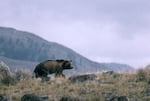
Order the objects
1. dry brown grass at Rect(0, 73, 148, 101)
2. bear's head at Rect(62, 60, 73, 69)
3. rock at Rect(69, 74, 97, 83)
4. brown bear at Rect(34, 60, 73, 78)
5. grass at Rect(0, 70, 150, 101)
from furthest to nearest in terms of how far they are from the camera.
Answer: bear's head at Rect(62, 60, 73, 69) < brown bear at Rect(34, 60, 73, 78) < rock at Rect(69, 74, 97, 83) < dry brown grass at Rect(0, 73, 148, 101) < grass at Rect(0, 70, 150, 101)

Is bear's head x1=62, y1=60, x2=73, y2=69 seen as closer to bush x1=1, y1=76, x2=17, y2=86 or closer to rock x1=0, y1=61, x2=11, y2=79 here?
rock x1=0, y1=61, x2=11, y2=79

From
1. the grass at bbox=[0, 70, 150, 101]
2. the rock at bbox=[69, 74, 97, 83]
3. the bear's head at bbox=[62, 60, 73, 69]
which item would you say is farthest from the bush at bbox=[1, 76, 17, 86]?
the bear's head at bbox=[62, 60, 73, 69]

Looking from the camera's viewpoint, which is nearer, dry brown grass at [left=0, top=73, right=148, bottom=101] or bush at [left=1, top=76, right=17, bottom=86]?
dry brown grass at [left=0, top=73, right=148, bottom=101]

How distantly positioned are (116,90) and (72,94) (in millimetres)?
2116

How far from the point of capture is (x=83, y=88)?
86.1ft

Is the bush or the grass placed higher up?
the bush

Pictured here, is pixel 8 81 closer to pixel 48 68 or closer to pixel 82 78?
pixel 82 78

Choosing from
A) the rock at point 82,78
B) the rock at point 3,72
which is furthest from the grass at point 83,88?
the rock at point 3,72

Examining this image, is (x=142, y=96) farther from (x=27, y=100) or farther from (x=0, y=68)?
(x=0, y=68)

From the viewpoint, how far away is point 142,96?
23.7 m

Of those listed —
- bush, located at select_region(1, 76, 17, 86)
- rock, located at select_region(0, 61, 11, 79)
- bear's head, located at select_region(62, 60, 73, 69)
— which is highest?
bear's head, located at select_region(62, 60, 73, 69)

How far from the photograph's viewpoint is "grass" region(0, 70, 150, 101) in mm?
24562

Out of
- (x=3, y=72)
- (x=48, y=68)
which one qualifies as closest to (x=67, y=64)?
(x=48, y=68)

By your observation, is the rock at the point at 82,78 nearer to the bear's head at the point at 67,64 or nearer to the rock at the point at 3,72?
the rock at the point at 3,72
